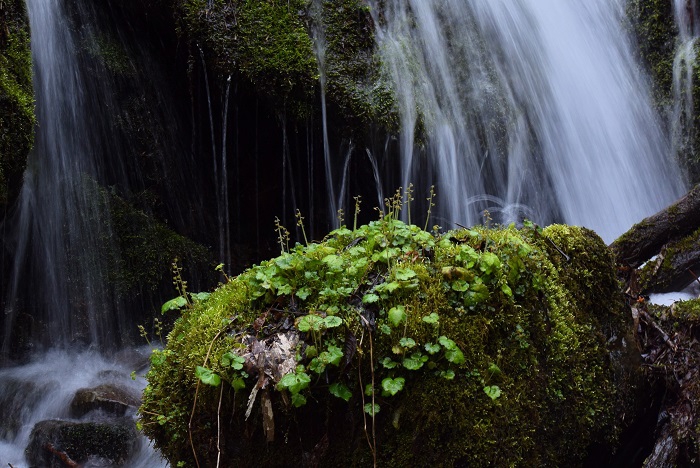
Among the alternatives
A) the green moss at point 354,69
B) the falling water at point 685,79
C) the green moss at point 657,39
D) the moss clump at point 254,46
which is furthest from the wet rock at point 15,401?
the green moss at point 657,39

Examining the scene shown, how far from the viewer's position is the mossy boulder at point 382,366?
7.78ft

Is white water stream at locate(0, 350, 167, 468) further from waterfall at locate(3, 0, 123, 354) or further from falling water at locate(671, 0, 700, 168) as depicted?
falling water at locate(671, 0, 700, 168)

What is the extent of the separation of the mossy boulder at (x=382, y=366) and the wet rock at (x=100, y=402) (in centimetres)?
315

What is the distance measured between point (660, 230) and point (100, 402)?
5.30 m

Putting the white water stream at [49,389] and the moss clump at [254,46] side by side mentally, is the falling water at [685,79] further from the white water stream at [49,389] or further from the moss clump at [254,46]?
the white water stream at [49,389]

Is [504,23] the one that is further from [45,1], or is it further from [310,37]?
[45,1]

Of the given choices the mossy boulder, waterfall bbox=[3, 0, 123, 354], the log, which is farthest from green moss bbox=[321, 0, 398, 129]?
the mossy boulder

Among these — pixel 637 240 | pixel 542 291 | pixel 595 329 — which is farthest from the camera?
pixel 637 240

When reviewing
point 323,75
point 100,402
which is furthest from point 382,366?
point 323,75

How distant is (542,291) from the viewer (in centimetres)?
289

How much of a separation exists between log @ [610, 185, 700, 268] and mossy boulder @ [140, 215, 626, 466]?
8.01 feet

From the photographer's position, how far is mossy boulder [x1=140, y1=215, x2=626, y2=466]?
2371 millimetres

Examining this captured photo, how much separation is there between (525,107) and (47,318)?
6578 millimetres

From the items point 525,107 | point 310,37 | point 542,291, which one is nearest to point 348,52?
point 310,37
